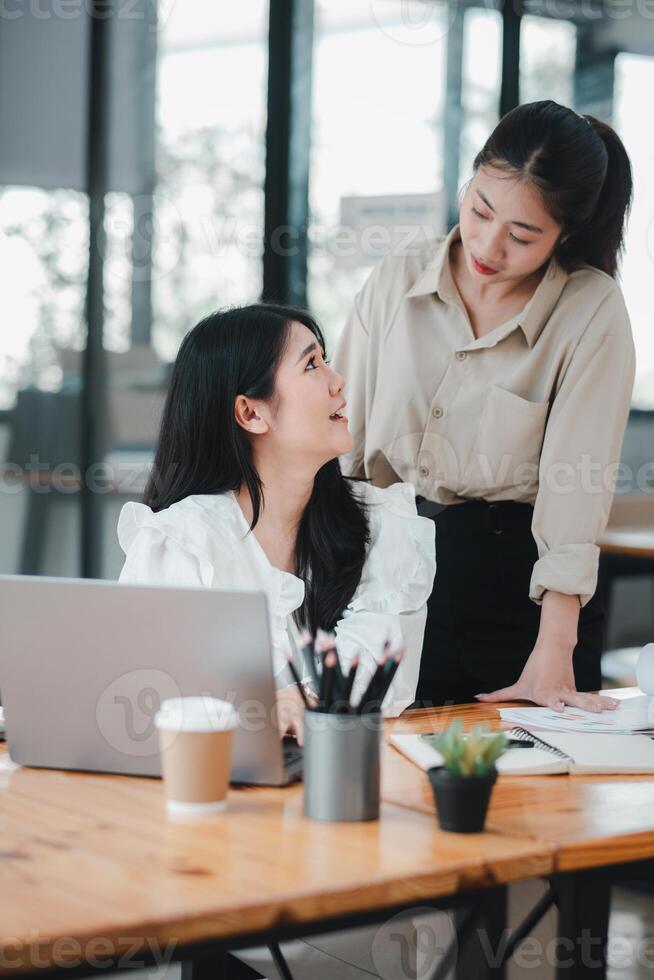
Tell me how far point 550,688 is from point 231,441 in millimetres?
585

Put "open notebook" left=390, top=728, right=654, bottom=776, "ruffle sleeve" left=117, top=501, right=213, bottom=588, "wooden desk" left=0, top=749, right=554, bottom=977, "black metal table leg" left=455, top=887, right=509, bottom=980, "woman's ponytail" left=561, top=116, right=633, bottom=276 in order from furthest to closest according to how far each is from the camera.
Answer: "woman's ponytail" left=561, top=116, right=633, bottom=276 → "ruffle sleeve" left=117, top=501, right=213, bottom=588 → "open notebook" left=390, top=728, right=654, bottom=776 → "black metal table leg" left=455, top=887, right=509, bottom=980 → "wooden desk" left=0, top=749, right=554, bottom=977

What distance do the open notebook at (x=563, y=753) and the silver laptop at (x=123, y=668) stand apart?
186 millimetres

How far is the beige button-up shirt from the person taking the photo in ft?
6.89

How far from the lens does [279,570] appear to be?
1.90 metres

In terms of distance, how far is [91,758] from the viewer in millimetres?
1393

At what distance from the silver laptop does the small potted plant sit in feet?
0.60

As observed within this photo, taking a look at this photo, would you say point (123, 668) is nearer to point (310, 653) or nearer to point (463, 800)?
point (310, 653)

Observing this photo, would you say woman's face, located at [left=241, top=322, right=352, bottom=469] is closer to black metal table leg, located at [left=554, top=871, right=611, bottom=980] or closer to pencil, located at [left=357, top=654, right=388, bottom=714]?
pencil, located at [left=357, top=654, right=388, bottom=714]

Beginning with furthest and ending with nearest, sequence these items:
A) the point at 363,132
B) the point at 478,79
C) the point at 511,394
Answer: the point at 478,79
the point at 363,132
the point at 511,394

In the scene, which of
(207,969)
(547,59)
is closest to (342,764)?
(207,969)

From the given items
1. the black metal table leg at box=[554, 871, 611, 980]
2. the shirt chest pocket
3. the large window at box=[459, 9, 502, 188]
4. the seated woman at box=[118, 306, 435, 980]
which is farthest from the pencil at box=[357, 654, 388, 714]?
the large window at box=[459, 9, 502, 188]

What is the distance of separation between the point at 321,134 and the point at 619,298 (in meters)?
2.84

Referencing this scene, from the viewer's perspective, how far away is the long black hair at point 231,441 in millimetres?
1935

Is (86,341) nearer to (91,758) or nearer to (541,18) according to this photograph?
(541,18)
